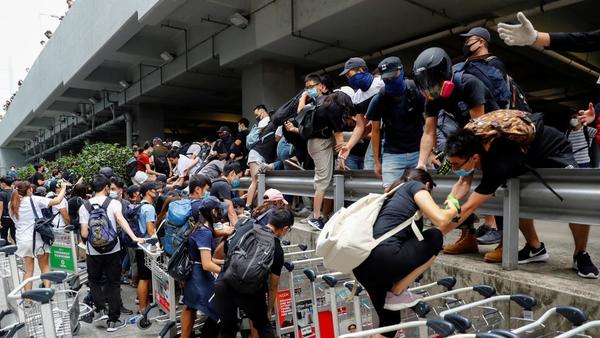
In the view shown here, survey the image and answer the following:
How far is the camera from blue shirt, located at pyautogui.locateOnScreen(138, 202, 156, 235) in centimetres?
620

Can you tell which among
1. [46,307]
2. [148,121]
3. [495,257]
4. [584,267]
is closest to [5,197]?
[46,307]

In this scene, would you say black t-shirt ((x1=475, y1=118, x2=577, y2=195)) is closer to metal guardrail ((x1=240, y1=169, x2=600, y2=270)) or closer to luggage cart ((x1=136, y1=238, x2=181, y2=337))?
metal guardrail ((x1=240, y1=169, x2=600, y2=270))

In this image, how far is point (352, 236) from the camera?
2.46m

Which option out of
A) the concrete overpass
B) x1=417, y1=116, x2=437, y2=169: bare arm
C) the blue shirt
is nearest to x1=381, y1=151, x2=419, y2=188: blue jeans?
x1=417, y1=116, x2=437, y2=169: bare arm

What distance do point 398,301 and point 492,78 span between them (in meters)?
2.05

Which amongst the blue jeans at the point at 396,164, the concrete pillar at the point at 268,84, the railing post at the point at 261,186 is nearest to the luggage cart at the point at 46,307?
the railing post at the point at 261,186

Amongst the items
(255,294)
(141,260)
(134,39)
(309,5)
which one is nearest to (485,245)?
(255,294)

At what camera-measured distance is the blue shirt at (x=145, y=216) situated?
6195 mm

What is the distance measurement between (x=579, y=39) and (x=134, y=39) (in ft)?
45.0

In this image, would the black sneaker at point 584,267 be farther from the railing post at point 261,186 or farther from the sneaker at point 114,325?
the sneaker at point 114,325

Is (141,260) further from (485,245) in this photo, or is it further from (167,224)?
(485,245)

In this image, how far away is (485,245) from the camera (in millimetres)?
4109

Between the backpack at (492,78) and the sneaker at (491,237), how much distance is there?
1.17 meters

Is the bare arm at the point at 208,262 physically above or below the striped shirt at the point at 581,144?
below
